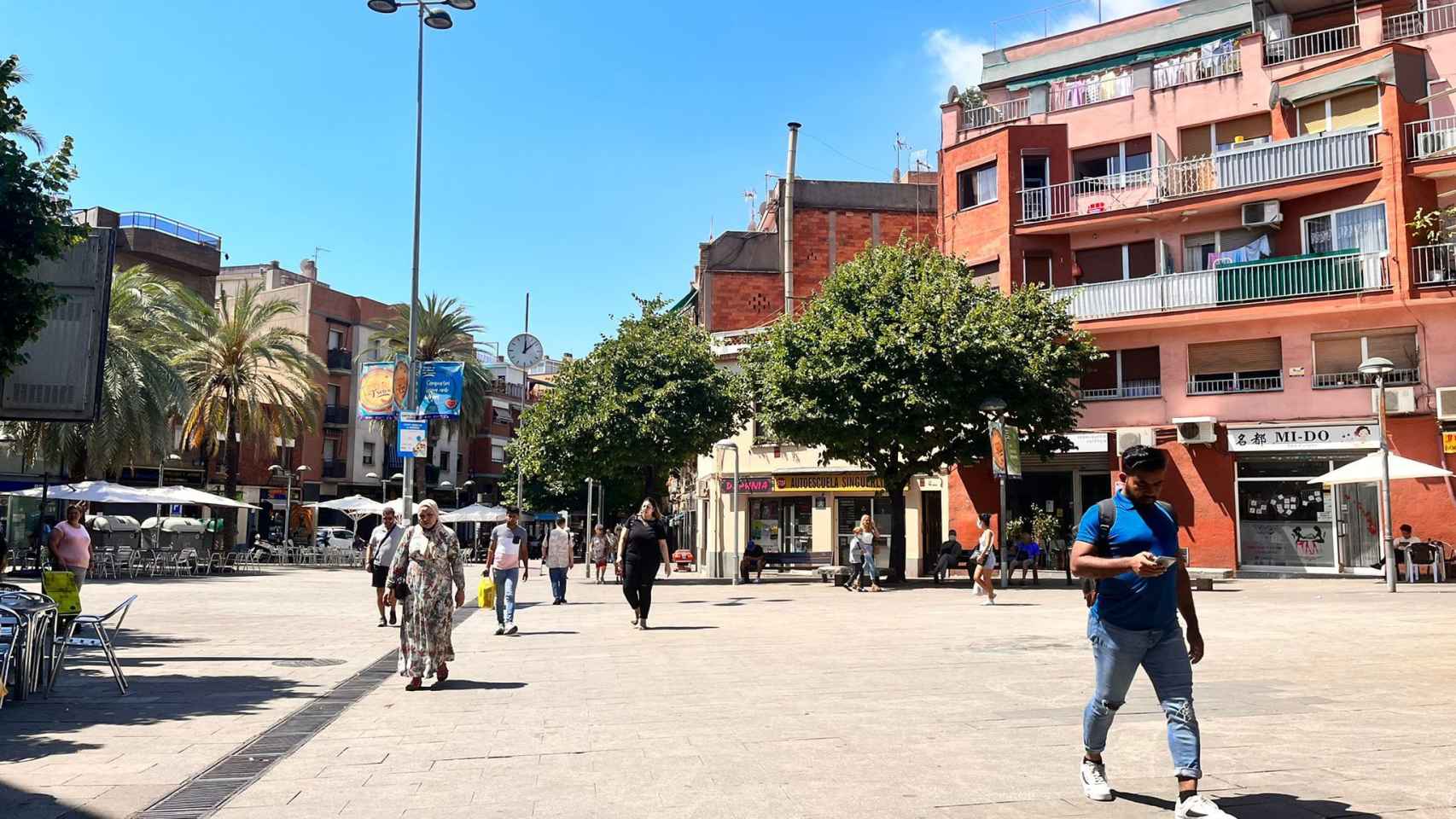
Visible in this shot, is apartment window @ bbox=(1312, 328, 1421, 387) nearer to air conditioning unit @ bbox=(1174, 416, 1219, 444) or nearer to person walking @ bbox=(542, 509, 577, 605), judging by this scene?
air conditioning unit @ bbox=(1174, 416, 1219, 444)

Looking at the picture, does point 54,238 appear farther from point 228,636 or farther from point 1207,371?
point 1207,371

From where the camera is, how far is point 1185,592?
5418mm

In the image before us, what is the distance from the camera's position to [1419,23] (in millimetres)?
27859

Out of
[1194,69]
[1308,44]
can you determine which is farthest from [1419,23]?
[1194,69]

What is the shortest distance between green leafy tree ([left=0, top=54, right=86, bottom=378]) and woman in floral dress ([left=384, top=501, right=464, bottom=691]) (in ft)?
12.0

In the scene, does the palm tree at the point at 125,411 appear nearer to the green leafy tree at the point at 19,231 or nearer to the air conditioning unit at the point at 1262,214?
the green leafy tree at the point at 19,231

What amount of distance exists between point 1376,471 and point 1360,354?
5.27 metres

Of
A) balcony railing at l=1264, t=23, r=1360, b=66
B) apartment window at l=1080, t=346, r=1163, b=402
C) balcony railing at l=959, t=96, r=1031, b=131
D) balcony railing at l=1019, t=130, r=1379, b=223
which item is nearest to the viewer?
balcony railing at l=1019, t=130, r=1379, b=223

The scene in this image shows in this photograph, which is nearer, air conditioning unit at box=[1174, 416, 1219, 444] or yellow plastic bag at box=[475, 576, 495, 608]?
yellow plastic bag at box=[475, 576, 495, 608]

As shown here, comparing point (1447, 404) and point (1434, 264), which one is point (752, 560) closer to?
point (1447, 404)

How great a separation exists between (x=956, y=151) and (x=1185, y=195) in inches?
276

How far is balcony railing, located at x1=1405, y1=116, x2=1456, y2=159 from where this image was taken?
25781 mm

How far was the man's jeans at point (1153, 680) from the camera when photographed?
5.04 m

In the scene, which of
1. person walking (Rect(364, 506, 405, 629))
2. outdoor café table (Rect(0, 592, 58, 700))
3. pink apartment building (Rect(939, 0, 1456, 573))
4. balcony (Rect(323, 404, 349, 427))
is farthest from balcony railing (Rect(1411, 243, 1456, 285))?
balcony (Rect(323, 404, 349, 427))
